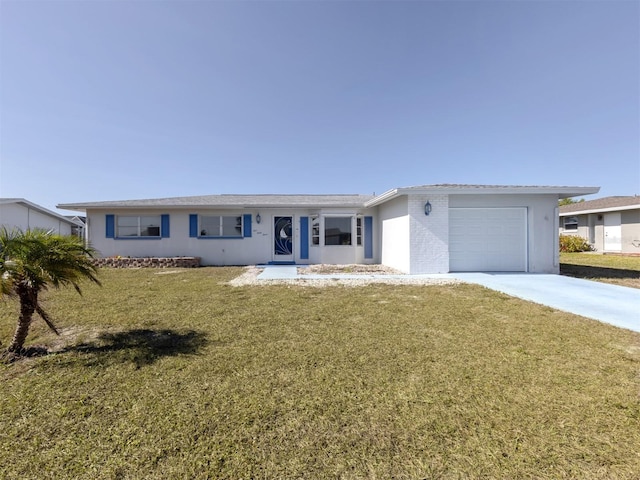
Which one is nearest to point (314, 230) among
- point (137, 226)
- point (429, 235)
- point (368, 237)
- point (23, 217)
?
point (368, 237)

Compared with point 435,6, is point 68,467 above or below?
below

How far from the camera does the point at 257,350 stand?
364 cm

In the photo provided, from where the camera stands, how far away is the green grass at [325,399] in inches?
71.1

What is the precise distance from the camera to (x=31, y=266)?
3.30 metres

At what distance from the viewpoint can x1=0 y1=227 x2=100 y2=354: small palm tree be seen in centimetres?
326

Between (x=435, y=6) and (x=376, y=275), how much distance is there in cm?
1126

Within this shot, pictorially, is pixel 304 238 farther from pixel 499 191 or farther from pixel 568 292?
pixel 568 292

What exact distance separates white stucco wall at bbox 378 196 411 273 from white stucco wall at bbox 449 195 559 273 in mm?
1840

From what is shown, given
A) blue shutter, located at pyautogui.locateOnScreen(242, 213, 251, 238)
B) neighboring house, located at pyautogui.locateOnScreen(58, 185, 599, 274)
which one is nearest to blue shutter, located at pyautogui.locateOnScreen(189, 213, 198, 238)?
neighboring house, located at pyautogui.locateOnScreen(58, 185, 599, 274)

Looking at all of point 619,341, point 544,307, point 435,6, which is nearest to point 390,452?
point 619,341

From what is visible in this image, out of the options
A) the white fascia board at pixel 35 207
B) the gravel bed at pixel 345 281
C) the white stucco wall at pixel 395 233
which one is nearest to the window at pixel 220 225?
the gravel bed at pixel 345 281

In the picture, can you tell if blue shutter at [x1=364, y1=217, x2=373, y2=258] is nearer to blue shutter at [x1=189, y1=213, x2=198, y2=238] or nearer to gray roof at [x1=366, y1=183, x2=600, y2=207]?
gray roof at [x1=366, y1=183, x2=600, y2=207]

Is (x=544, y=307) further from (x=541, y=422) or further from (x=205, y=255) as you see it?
(x=205, y=255)

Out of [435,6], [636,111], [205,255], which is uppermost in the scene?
[435,6]
